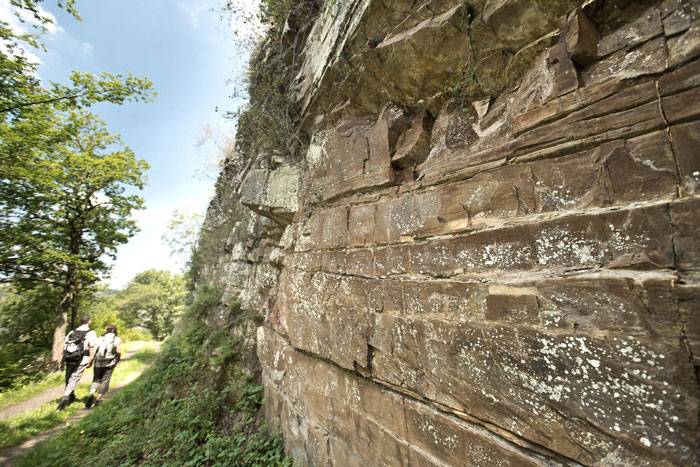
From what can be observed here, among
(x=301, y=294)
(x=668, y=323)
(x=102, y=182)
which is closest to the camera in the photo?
(x=668, y=323)

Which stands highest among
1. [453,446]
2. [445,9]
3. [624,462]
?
[445,9]

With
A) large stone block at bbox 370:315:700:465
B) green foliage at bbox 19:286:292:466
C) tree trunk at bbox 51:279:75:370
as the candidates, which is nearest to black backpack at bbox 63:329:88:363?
green foliage at bbox 19:286:292:466

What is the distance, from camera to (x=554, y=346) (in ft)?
5.23

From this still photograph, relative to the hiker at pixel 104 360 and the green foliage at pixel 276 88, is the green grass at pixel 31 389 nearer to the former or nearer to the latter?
the hiker at pixel 104 360

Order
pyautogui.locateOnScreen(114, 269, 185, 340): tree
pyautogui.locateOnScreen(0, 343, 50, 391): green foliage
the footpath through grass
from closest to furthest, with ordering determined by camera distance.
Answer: the footpath through grass, pyautogui.locateOnScreen(0, 343, 50, 391): green foliage, pyautogui.locateOnScreen(114, 269, 185, 340): tree

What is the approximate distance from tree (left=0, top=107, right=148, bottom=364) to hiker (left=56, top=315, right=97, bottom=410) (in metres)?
5.93

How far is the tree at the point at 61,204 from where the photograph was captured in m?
9.41

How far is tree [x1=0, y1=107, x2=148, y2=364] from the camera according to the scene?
9.41 metres

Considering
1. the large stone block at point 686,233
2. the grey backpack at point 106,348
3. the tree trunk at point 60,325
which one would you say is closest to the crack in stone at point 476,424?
the large stone block at point 686,233

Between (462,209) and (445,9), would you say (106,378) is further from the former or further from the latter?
(445,9)

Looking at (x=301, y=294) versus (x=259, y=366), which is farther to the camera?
(x=259, y=366)

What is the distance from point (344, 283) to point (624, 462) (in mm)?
2372

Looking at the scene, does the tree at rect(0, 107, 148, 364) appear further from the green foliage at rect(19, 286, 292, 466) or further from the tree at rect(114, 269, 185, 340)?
the tree at rect(114, 269, 185, 340)

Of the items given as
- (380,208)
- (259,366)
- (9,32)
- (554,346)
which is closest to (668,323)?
(554,346)
